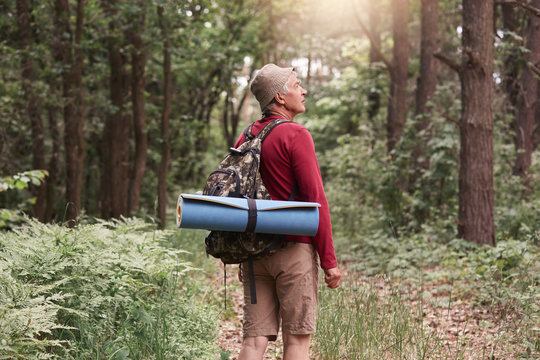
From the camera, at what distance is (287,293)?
3.29 m

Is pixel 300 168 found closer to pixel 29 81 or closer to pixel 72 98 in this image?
pixel 72 98

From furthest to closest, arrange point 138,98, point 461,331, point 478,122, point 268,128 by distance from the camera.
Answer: point 138,98, point 478,122, point 461,331, point 268,128

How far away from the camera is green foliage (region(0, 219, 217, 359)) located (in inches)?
129

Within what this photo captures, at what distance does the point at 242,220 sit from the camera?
3049 mm

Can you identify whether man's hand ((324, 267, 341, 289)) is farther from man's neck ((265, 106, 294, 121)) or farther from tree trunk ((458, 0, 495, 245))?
tree trunk ((458, 0, 495, 245))

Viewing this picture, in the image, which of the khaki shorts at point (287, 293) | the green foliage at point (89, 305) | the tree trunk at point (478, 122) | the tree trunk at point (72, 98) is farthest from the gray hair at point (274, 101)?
the tree trunk at point (72, 98)

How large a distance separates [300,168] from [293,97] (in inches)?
19.8

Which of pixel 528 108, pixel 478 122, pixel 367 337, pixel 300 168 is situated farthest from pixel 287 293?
pixel 528 108

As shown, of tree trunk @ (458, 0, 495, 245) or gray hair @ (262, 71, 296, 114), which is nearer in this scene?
gray hair @ (262, 71, 296, 114)

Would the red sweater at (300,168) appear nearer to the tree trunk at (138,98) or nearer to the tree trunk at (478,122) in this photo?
the tree trunk at (478,122)

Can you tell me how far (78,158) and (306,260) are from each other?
767 cm

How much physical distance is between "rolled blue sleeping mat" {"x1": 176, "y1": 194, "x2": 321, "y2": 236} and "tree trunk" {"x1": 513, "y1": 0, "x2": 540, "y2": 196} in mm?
10280

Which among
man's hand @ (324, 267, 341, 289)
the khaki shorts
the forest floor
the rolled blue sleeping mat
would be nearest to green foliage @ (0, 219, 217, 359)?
the forest floor

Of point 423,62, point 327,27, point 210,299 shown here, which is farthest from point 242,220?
point 327,27
